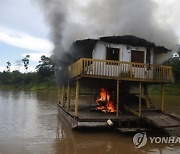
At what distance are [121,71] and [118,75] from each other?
37 centimetres

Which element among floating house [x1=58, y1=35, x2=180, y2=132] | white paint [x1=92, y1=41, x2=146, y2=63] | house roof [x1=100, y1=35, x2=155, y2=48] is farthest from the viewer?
white paint [x1=92, y1=41, x2=146, y2=63]

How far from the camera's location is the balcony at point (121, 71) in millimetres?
18094

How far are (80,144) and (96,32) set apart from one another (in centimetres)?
1252

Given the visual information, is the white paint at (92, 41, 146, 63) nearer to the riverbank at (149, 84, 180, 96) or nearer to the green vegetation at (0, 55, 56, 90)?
the riverbank at (149, 84, 180, 96)

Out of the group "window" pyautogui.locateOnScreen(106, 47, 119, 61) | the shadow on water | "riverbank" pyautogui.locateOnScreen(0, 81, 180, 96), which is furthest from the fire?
"riverbank" pyautogui.locateOnScreen(0, 81, 180, 96)

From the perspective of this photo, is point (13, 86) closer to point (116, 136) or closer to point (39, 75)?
point (39, 75)

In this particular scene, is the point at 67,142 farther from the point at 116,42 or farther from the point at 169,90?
the point at 169,90

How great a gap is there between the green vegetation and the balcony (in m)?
71.4

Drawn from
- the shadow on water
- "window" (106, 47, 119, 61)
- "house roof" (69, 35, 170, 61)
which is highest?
"house roof" (69, 35, 170, 61)

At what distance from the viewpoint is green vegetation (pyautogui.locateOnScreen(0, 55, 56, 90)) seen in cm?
9550

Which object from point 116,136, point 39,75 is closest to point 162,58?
point 116,136

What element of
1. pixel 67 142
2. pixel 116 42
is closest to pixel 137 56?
pixel 116 42

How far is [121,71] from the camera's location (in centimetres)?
1914

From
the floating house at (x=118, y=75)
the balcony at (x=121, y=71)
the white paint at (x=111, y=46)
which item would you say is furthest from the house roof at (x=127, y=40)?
the balcony at (x=121, y=71)
